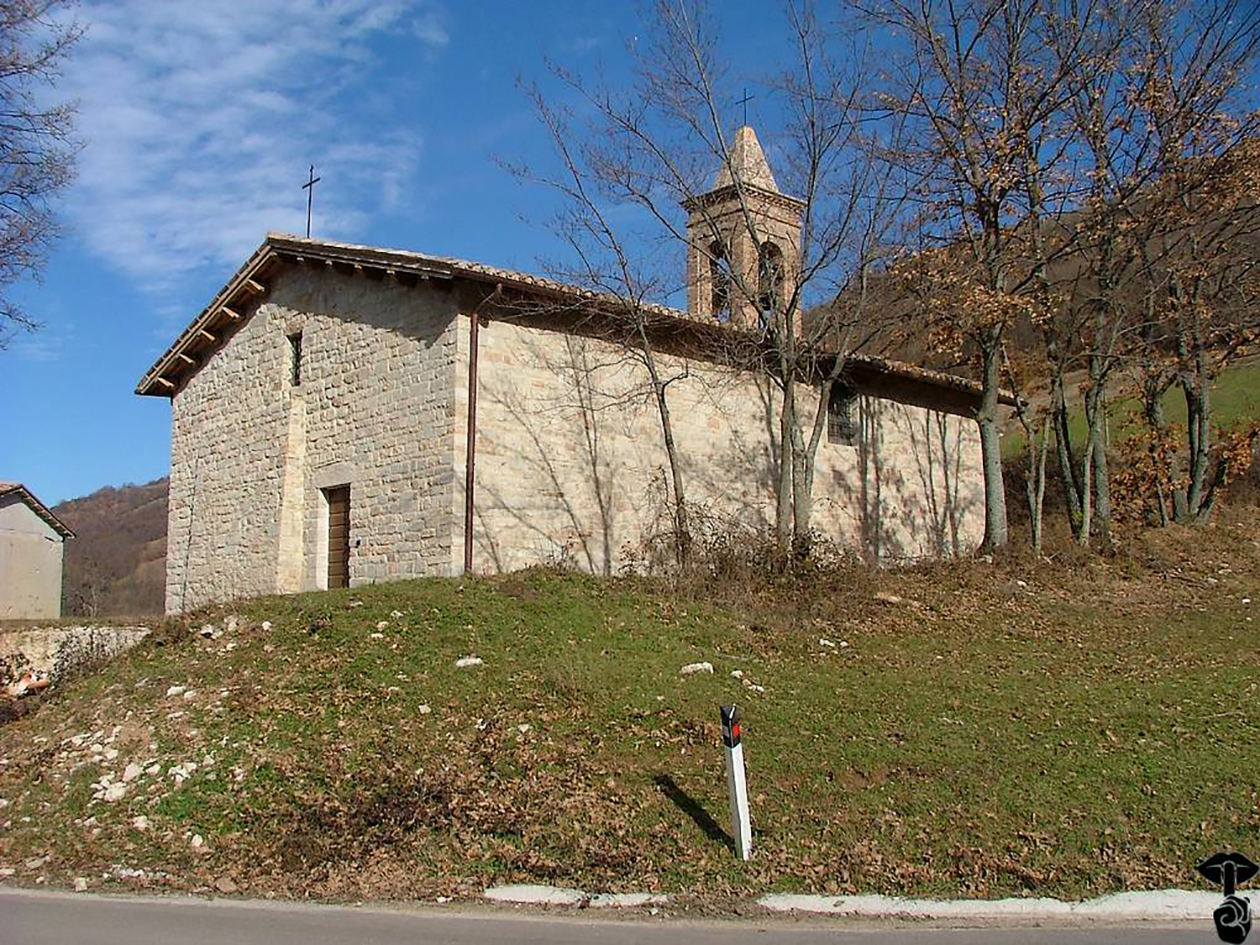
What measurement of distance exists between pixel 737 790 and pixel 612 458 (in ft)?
36.0

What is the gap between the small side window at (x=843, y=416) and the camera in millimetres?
22422

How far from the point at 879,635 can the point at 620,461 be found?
230 inches

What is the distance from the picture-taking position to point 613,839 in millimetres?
7844

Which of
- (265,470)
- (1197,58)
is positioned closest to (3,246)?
(265,470)

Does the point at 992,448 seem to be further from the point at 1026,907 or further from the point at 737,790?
the point at 1026,907

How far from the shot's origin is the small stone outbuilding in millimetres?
29484

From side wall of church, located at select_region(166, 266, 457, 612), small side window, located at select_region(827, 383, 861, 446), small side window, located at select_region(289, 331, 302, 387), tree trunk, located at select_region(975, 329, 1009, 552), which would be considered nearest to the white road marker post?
side wall of church, located at select_region(166, 266, 457, 612)

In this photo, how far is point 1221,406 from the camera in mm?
31016

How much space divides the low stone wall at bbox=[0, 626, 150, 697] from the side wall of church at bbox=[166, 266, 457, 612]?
4.32m

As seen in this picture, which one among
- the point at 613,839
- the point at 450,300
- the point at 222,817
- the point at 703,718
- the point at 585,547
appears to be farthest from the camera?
the point at 585,547

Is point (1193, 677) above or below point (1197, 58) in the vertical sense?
below

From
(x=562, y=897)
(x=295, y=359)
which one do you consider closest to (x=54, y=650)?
(x=295, y=359)

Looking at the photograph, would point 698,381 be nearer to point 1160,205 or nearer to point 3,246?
point 1160,205
